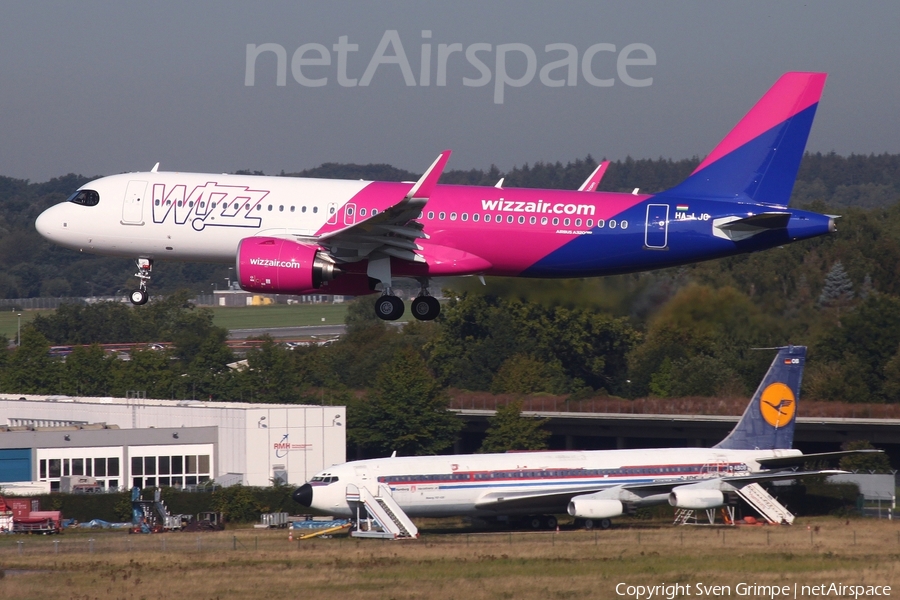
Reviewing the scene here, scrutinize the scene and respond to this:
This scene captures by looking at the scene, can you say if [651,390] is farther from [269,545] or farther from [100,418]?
[269,545]

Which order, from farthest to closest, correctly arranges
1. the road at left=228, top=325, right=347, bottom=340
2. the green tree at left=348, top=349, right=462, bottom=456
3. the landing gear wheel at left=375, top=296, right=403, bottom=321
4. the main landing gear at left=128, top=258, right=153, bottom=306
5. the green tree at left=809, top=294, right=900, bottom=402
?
the road at left=228, top=325, right=347, bottom=340
the green tree at left=348, top=349, right=462, bottom=456
the green tree at left=809, top=294, right=900, bottom=402
the main landing gear at left=128, top=258, right=153, bottom=306
the landing gear wheel at left=375, top=296, right=403, bottom=321

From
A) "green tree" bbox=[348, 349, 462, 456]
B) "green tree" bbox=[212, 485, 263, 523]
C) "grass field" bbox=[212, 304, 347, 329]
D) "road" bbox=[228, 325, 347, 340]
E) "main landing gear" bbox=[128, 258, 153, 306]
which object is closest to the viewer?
"main landing gear" bbox=[128, 258, 153, 306]

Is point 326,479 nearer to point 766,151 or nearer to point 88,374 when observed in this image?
point 766,151

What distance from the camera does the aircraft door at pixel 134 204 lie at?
44.4 meters

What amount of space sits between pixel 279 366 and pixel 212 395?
7.27 meters

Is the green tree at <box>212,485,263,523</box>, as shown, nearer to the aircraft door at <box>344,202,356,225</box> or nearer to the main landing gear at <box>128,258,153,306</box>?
the main landing gear at <box>128,258,153,306</box>

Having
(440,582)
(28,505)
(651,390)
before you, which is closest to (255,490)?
(28,505)

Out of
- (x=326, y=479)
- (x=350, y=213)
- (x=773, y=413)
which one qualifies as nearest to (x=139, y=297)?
(x=350, y=213)

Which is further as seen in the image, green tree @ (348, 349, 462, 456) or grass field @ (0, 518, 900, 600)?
green tree @ (348, 349, 462, 456)

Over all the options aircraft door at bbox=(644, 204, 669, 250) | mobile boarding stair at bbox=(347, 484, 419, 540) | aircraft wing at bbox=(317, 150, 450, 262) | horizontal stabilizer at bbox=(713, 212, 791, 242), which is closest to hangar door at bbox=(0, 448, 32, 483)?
mobile boarding stair at bbox=(347, 484, 419, 540)

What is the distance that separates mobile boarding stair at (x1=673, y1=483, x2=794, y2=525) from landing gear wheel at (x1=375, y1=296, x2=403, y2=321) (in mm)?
20813

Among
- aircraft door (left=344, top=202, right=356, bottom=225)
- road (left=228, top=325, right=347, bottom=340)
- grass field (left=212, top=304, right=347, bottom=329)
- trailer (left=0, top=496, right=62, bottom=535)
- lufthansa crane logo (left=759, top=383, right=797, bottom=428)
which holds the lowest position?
trailer (left=0, top=496, right=62, bottom=535)

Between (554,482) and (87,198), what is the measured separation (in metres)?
23.6

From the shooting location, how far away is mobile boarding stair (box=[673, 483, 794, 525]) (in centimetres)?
5838
